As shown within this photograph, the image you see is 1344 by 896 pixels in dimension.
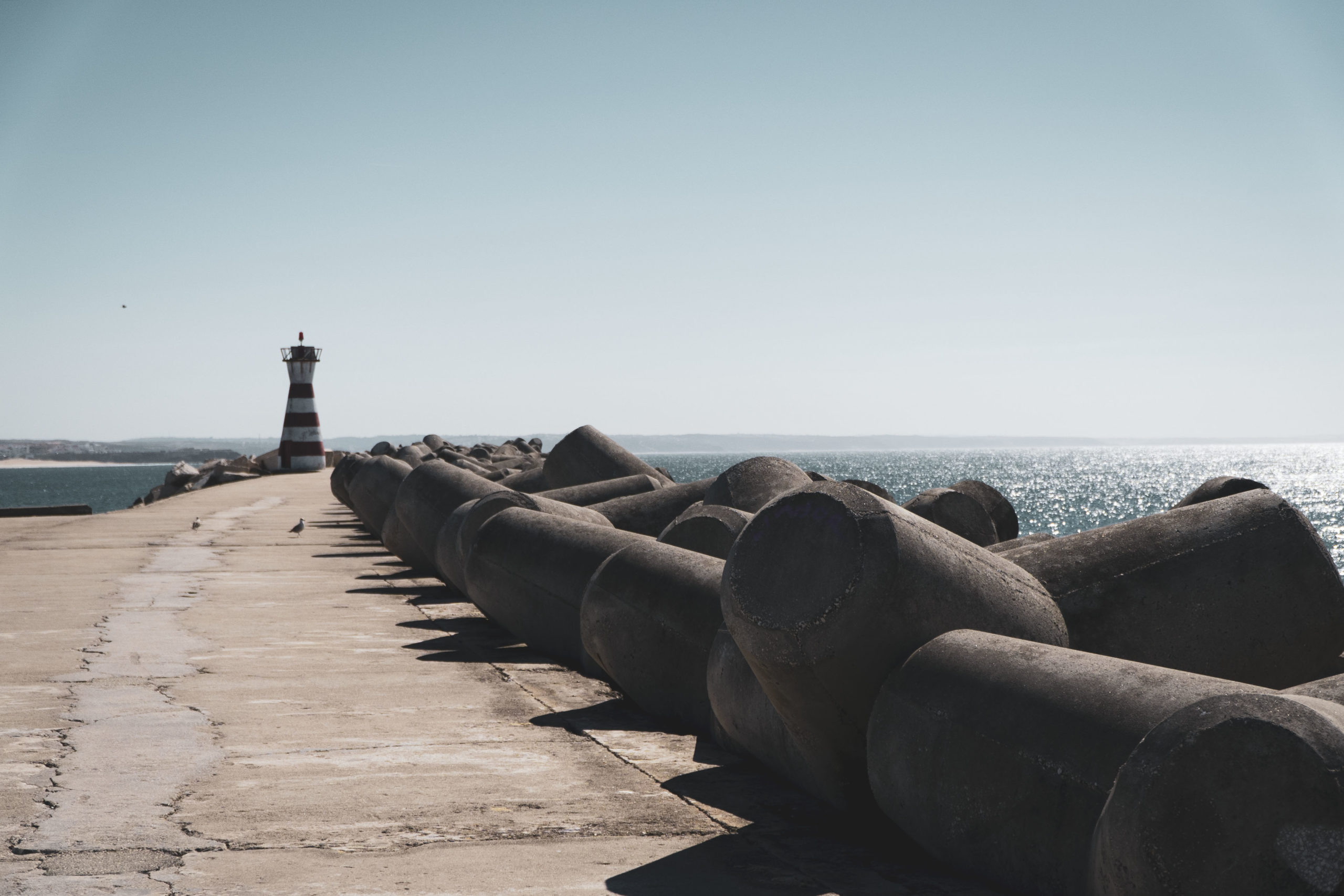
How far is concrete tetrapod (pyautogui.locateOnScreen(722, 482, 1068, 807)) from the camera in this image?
3.63m

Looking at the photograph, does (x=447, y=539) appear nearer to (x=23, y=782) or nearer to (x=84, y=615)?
(x=84, y=615)

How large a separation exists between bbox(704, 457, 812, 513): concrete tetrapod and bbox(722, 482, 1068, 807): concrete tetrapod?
4.73 metres

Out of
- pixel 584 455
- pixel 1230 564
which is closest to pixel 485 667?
pixel 1230 564

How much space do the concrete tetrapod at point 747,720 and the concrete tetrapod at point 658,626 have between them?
0.24 m

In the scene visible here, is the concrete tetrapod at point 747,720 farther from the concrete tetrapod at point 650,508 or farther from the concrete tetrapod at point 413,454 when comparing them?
the concrete tetrapod at point 413,454

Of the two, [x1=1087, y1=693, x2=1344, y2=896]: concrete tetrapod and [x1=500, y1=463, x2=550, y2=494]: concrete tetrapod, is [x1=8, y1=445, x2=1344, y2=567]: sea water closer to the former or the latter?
[x1=500, y1=463, x2=550, y2=494]: concrete tetrapod

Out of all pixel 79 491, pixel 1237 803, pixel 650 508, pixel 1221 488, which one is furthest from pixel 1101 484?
pixel 1237 803

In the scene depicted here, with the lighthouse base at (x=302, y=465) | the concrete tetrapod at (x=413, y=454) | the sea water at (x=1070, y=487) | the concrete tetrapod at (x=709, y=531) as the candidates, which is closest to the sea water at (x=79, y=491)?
the sea water at (x=1070, y=487)

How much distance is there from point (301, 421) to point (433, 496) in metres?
38.2

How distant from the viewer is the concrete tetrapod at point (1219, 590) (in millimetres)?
4562

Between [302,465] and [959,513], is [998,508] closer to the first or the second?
[959,513]

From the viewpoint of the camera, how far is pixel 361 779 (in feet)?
13.6

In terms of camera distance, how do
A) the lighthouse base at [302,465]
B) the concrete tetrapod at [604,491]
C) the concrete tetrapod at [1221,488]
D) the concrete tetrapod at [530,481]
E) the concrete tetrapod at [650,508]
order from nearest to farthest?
1. the concrete tetrapod at [1221,488]
2. the concrete tetrapod at [650,508]
3. the concrete tetrapod at [604,491]
4. the concrete tetrapod at [530,481]
5. the lighthouse base at [302,465]

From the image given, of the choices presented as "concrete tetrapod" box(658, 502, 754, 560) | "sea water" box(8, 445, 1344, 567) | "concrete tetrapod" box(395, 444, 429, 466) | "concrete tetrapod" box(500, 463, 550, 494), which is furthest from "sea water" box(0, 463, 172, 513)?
"concrete tetrapod" box(658, 502, 754, 560)
